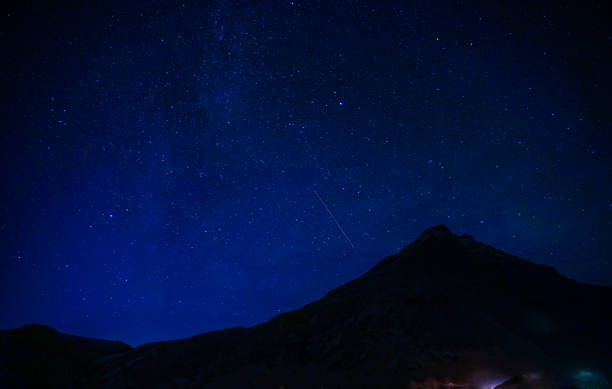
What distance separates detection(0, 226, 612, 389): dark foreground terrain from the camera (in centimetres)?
1997

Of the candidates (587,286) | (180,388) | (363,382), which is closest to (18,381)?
(180,388)

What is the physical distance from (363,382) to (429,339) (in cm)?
787

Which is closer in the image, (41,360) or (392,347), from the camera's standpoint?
(392,347)

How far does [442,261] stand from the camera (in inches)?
1528

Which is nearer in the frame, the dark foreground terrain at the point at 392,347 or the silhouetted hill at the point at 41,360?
the dark foreground terrain at the point at 392,347

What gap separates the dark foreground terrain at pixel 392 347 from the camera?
19969mm

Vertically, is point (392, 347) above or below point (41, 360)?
below

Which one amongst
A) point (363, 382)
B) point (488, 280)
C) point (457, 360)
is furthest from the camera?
point (488, 280)

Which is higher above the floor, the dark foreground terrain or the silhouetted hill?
the silhouetted hill

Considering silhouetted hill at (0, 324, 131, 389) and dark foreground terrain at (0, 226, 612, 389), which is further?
silhouetted hill at (0, 324, 131, 389)

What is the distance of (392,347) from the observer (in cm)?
2256

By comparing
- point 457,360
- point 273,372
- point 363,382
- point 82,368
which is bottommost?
point 457,360

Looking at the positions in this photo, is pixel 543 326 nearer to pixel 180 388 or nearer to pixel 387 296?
pixel 387 296

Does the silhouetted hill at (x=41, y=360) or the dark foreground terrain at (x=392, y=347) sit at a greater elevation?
the silhouetted hill at (x=41, y=360)
